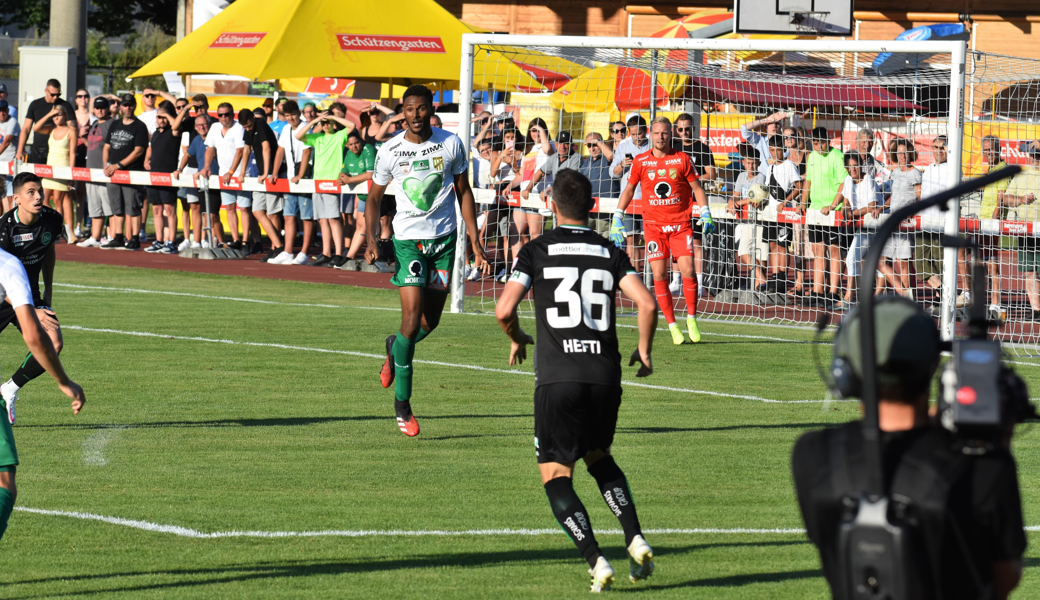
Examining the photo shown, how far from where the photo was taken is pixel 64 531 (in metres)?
6.92

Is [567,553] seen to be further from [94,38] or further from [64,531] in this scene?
[94,38]

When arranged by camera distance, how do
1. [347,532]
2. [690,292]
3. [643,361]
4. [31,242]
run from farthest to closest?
[690,292] < [31,242] < [347,532] < [643,361]

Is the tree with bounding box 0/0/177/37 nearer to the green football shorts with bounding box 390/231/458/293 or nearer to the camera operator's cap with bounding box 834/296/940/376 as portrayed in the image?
the green football shorts with bounding box 390/231/458/293

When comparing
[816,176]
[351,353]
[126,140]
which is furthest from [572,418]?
[126,140]

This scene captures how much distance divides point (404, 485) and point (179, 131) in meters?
16.2

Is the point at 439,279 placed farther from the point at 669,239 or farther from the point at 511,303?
the point at 669,239

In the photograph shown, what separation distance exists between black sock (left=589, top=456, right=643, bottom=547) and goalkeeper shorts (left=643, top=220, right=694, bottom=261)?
858 cm

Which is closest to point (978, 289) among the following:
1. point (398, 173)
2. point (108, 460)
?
point (108, 460)

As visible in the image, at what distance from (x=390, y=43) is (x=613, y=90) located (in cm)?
387

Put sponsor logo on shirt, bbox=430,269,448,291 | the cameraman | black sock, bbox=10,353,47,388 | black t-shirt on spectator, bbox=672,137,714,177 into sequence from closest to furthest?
the cameraman < black sock, bbox=10,353,47,388 < sponsor logo on shirt, bbox=430,269,448,291 < black t-shirt on spectator, bbox=672,137,714,177

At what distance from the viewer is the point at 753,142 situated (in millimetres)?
18641

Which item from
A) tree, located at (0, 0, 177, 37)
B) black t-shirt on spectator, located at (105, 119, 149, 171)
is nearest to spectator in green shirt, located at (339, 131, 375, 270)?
black t-shirt on spectator, located at (105, 119, 149, 171)

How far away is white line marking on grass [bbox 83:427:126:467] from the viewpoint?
864 cm

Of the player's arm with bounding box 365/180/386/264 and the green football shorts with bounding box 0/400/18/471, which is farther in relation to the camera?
the player's arm with bounding box 365/180/386/264
